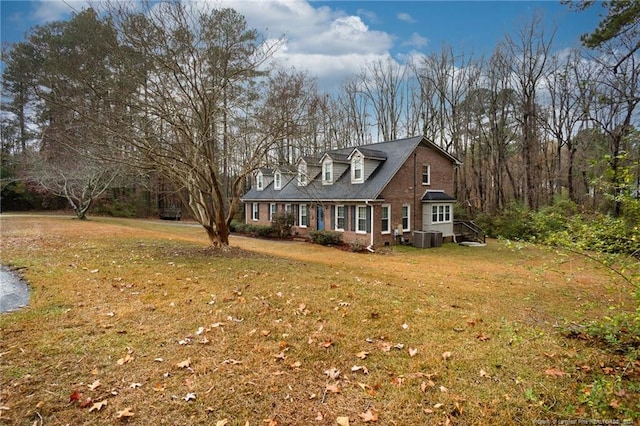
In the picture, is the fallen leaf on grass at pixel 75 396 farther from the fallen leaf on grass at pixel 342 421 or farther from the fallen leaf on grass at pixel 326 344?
the fallen leaf on grass at pixel 326 344

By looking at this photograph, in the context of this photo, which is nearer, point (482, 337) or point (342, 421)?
point (342, 421)

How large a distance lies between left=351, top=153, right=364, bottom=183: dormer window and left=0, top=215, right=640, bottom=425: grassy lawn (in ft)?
42.5

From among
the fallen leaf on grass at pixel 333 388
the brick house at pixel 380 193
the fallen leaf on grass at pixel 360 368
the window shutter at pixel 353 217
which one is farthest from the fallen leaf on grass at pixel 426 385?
the window shutter at pixel 353 217

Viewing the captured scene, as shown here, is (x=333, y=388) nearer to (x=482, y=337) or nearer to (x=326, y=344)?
(x=326, y=344)

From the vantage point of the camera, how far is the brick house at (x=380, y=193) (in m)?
18.7

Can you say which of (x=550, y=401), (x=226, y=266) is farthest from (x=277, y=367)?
(x=226, y=266)

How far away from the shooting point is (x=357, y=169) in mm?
20156

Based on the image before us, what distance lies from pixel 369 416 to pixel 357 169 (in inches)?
702

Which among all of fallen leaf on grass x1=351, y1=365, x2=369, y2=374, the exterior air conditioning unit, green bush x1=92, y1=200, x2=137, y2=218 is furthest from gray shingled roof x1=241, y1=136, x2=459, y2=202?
green bush x1=92, y1=200, x2=137, y2=218

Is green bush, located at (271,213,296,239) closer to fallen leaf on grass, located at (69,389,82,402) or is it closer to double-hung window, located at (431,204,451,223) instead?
double-hung window, located at (431,204,451,223)

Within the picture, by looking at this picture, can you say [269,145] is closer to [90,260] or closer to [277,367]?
[90,260]

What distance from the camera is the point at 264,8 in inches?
423

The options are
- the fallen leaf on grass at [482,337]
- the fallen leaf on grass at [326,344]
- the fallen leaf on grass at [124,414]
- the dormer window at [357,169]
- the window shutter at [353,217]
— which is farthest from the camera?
the dormer window at [357,169]


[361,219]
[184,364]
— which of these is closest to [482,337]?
[184,364]
